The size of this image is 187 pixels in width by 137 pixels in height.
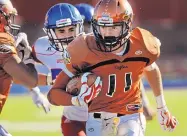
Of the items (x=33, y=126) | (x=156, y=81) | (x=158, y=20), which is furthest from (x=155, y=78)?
(x=158, y=20)

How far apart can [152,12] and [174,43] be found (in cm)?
92

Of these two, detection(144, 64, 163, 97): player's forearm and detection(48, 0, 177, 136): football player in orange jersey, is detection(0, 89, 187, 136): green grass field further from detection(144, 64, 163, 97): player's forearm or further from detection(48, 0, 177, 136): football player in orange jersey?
detection(48, 0, 177, 136): football player in orange jersey

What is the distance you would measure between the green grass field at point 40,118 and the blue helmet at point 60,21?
1.79 m

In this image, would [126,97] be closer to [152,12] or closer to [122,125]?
[122,125]

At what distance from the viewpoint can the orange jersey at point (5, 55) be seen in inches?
147

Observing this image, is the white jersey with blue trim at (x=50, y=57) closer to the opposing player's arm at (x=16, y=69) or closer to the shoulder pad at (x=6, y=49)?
the opposing player's arm at (x=16, y=69)

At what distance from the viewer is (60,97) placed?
354 cm

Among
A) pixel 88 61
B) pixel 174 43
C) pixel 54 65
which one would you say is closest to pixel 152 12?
pixel 174 43

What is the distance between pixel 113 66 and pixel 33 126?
3050 mm

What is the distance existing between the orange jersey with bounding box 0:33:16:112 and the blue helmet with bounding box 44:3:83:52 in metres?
0.47

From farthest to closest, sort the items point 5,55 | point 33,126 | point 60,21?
1. point 33,126
2. point 60,21
3. point 5,55

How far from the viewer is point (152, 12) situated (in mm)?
13086

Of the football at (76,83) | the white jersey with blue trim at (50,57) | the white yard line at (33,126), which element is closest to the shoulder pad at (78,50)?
the football at (76,83)

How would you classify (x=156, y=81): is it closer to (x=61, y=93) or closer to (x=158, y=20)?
(x=61, y=93)
